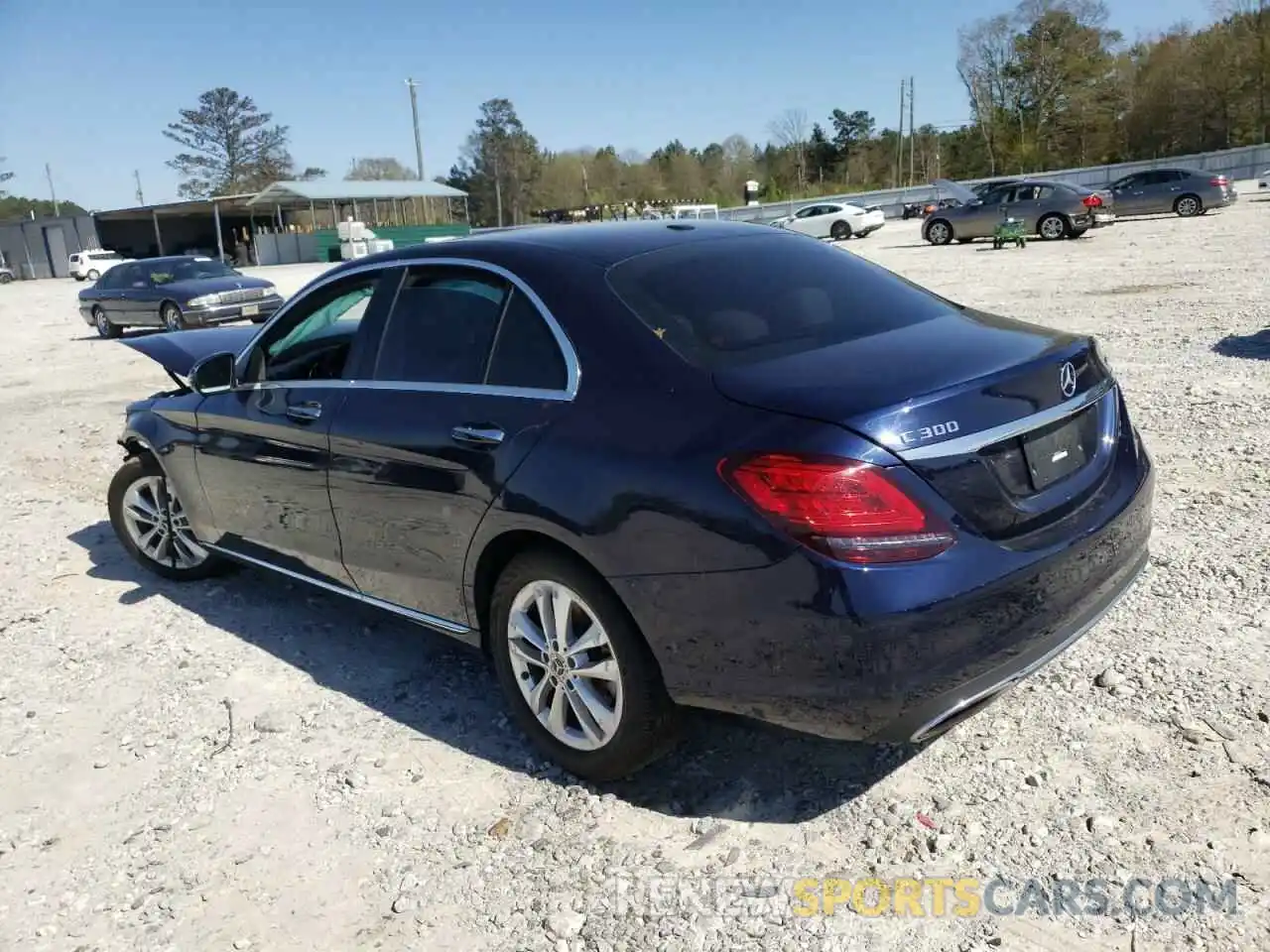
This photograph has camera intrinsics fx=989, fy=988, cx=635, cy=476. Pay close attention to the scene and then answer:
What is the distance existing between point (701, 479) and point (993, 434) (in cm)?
77

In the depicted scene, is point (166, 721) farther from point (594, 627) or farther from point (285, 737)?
point (594, 627)

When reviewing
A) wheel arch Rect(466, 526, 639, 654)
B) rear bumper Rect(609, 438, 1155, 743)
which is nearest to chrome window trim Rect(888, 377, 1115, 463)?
rear bumper Rect(609, 438, 1155, 743)

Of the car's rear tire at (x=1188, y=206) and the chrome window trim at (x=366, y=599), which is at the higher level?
the car's rear tire at (x=1188, y=206)

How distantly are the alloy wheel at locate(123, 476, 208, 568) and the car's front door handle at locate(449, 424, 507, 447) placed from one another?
244cm

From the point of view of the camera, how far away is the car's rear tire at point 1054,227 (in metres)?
23.8

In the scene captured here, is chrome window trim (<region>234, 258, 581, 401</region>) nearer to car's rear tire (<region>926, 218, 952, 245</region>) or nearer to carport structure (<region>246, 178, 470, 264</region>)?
car's rear tire (<region>926, 218, 952, 245</region>)

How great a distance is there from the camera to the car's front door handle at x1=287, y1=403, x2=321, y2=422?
389 cm

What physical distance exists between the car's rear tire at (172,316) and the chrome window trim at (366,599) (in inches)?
601

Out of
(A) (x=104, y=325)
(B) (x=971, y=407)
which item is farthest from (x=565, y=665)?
(A) (x=104, y=325)

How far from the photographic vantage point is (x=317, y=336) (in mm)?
4305

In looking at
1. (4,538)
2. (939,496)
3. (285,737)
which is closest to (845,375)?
(939,496)

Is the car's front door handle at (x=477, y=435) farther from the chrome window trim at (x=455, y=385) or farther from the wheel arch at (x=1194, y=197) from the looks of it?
the wheel arch at (x=1194, y=197)

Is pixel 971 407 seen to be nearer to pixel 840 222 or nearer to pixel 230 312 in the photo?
pixel 230 312

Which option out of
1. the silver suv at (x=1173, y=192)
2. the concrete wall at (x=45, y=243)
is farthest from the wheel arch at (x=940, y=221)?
the concrete wall at (x=45, y=243)
